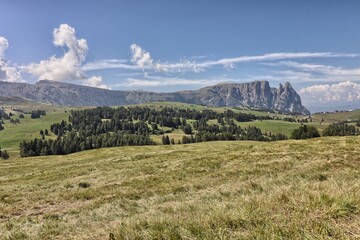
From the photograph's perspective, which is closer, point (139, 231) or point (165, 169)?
point (139, 231)

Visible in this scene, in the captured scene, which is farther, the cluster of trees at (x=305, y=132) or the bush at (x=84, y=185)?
the cluster of trees at (x=305, y=132)

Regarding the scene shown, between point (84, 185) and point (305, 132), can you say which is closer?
point (84, 185)

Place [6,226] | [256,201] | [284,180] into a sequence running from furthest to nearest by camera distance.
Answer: [284,180], [6,226], [256,201]

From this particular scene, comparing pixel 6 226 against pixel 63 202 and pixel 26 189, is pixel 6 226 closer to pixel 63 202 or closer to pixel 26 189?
pixel 63 202

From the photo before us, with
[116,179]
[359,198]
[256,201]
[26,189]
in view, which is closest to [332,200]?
[359,198]

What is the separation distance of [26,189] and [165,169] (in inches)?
589

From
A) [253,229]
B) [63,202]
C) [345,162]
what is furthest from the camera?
[345,162]

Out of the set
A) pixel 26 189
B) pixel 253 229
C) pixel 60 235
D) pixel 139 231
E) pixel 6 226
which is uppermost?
pixel 253 229

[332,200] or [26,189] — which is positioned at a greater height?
[332,200]

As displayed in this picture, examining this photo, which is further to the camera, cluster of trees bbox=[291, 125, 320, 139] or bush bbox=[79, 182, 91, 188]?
cluster of trees bbox=[291, 125, 320, 139]

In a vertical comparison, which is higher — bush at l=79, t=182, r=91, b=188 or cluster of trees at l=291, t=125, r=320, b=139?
bush at l=79, t=182, r=91, b=188

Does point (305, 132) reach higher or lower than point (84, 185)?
lower

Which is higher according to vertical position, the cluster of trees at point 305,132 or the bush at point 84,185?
the bush at point 84,185

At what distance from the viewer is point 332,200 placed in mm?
7418
